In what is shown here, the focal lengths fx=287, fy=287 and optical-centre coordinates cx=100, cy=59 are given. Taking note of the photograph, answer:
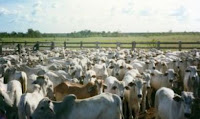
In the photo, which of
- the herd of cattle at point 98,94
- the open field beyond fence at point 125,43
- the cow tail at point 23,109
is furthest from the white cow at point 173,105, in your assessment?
the open field beyond fence at point 125,43

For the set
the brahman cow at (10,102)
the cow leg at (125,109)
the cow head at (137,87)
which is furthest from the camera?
the cow leg at (125,109)

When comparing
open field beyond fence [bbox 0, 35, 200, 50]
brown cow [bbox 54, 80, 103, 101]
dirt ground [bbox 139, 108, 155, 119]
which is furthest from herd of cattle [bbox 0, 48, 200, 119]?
open field beyond fence [bbox 0, 35, 200, 50]

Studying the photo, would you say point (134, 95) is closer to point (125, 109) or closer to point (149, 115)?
point (125, 109)

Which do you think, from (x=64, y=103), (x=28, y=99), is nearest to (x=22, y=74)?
(x=28, y=99)

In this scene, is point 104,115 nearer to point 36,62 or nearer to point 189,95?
point 189,95

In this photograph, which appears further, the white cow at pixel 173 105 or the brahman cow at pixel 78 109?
the white cow at pixel 173 105

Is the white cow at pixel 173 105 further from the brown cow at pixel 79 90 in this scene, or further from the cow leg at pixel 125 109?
the brown cow at pixel 79 90

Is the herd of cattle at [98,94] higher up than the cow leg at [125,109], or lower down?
higher up

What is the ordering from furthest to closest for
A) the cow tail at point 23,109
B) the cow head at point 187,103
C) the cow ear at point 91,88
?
the cow ear at point 91,88 → the cow head at point 187,103 → the cow tail at point 23,109

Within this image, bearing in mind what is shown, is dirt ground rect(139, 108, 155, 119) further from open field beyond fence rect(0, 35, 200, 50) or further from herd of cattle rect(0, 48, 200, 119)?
open field beyond fence rect(0, 35, 200, 50)

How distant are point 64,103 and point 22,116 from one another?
1.26m

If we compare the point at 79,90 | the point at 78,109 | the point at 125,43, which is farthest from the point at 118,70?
the point at 125,43

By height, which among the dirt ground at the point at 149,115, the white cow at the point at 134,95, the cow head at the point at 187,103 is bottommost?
the dirt ground at the point at 149,115

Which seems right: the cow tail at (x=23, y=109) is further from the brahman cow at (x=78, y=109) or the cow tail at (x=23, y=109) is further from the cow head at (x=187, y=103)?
Answer: the cow head at (x=187, y=103)
